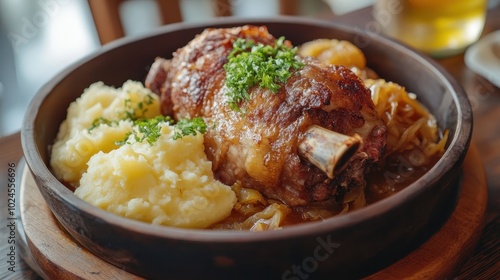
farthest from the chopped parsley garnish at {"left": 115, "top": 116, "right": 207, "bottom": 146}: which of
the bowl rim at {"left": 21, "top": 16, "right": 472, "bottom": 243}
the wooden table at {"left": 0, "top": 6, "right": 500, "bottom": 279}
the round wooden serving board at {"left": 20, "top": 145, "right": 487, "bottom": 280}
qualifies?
the wooden table at {"left": 0, "top": 6, "right": 500, "bottom": 279}

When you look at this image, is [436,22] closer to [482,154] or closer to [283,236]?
[482,154]

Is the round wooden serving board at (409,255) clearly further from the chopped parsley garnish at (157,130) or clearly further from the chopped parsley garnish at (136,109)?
the chopped parsley garnish at (136,109)

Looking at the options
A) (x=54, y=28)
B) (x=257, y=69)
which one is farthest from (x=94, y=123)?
(x=54, y=28)

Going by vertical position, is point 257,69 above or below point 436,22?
above

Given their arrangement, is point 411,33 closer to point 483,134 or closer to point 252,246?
point 483,134

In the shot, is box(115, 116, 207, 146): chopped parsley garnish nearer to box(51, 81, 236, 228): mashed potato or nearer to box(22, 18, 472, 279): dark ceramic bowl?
box(51, 81, 236, 228): mashed potato

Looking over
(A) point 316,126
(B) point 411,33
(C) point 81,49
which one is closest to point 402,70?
(B) point 411,33

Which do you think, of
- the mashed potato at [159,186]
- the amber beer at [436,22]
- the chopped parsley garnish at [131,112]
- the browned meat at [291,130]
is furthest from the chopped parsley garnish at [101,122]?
the amber beer at [436,22]
